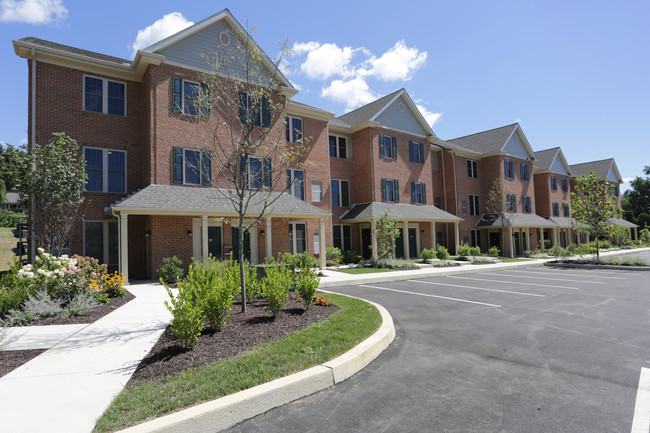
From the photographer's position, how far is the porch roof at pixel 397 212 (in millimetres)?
23344

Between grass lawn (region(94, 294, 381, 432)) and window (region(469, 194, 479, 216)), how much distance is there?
29540mm

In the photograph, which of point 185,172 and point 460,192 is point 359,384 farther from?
point 460,192

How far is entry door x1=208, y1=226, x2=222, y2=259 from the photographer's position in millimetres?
16859

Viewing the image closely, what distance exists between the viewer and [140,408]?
11.2 feet

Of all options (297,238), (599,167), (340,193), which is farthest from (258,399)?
(599,167)

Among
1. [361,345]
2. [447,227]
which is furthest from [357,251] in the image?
[361,345]

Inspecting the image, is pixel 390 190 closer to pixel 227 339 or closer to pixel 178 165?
pixel 178 165

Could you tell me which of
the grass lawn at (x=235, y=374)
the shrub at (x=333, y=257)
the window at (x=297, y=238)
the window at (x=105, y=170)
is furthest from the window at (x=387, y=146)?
the grass lawn at (x=235, y=374)

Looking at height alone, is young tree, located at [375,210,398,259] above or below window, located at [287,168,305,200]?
below

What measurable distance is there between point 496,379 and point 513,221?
31.0 m

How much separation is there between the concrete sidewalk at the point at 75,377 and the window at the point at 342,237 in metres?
18.0

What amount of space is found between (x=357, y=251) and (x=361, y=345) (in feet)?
65.3

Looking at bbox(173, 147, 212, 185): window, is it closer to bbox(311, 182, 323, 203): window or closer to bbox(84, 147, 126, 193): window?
bbox(84, 147, 126, 193): window

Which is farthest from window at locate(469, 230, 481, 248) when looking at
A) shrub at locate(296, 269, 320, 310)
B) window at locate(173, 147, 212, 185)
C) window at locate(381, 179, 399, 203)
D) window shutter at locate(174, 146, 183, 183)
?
shrub at locate(296, 269, 320, 310)
